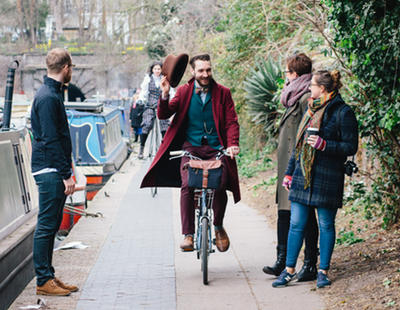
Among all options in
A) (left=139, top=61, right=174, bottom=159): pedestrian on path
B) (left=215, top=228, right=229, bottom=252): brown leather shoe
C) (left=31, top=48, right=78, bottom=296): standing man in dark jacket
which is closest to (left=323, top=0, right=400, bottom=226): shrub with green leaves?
(left=215, top=228, right=229, bottom=252): brown leather shoe

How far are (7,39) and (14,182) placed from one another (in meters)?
41.5

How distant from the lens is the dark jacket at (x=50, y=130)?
466cm

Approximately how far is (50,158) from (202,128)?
140 cm

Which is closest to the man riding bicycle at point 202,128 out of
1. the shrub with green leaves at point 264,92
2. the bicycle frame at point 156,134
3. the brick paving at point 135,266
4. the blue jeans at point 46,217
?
the brick paving at point 135,266

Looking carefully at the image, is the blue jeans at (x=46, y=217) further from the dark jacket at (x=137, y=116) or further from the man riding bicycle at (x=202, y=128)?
the dark jacket at (x=137, y=116)

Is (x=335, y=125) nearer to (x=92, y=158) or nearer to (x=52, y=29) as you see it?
(x=92, y=158)

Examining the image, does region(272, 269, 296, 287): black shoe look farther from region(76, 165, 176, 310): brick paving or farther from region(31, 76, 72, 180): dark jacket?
region(31, 76, 72, 180): dark jacket

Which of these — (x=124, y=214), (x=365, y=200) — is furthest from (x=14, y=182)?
(x=365, y=200)

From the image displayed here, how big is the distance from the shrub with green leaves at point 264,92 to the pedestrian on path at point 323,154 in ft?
21.5

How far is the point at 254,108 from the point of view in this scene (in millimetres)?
12266

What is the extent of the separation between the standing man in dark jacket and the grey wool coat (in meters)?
1.78

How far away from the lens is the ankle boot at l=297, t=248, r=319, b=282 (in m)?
5.23

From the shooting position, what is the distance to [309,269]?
17.2ft

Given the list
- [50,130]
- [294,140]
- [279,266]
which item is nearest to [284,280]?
[279,266]
